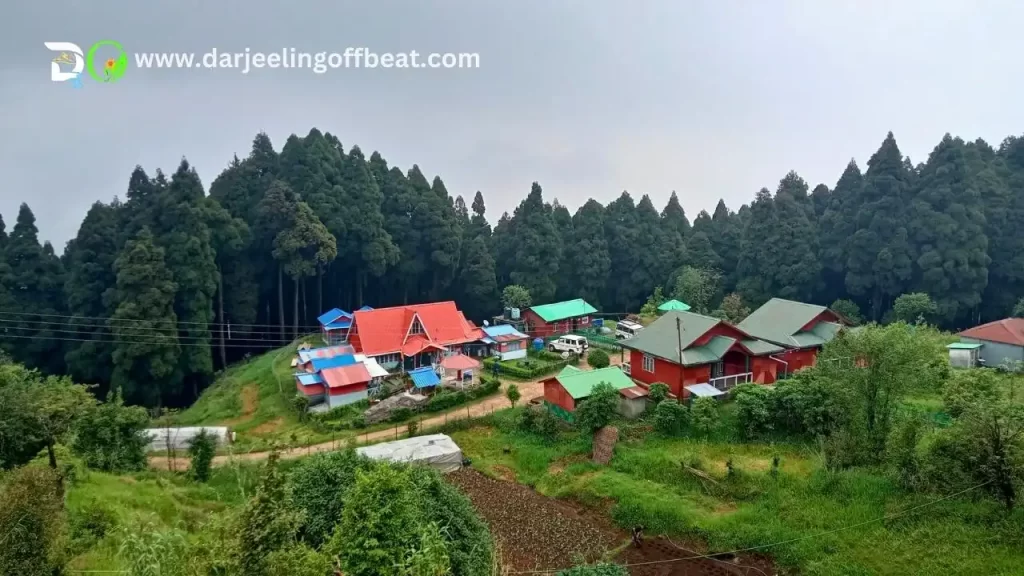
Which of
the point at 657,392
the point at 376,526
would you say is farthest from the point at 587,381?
the point at 376,526

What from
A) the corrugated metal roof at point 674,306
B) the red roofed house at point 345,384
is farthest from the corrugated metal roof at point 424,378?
the corrugated metal roof at point 674,306

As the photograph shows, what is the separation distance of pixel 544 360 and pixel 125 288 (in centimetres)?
2087

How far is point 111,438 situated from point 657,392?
1702 cm

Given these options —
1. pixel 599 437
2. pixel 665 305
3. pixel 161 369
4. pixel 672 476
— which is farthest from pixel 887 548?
pixel 161 369

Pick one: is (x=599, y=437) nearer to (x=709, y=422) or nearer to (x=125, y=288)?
(x=709, y=422)

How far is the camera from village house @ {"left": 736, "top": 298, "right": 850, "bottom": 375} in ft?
78.7

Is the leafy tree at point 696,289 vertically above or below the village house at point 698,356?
above

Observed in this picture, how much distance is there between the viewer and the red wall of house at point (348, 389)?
920 inches

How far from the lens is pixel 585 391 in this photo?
20.3m

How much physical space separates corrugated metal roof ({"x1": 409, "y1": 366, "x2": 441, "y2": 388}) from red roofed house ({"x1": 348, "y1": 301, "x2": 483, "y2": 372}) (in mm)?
2021

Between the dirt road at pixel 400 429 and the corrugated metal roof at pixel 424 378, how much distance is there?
198 centimetres

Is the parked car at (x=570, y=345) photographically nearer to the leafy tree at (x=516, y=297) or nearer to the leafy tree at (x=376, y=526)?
the leafy tree at (x=516, y=297)

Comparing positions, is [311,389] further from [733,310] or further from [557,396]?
[733,310]

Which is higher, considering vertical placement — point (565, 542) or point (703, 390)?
point (703, 390)
